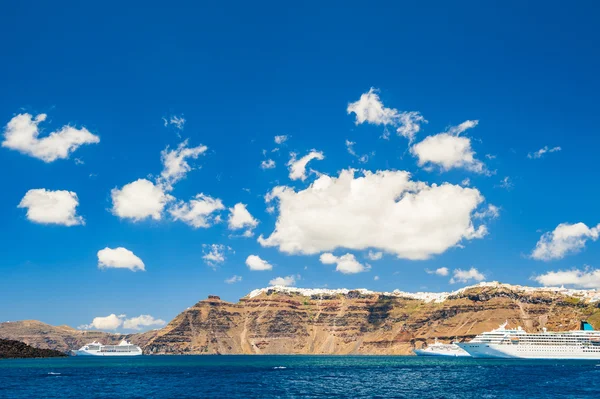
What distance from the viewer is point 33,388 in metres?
115

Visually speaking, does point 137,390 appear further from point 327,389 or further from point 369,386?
point 369,386

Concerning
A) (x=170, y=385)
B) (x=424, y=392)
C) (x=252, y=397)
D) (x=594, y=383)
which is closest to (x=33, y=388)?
(x=170, y=385)

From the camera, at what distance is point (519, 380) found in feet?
422

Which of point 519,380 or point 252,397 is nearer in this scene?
point 252,397

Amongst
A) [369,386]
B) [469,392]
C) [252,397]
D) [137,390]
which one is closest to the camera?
[252,397]

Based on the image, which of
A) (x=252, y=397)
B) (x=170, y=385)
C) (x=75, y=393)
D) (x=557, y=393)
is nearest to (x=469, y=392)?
(x=557, y=393)

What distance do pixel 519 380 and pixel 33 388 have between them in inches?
4208

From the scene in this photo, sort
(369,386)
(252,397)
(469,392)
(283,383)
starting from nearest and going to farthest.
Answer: (252,397), (469,392), (369,386), (283,383)

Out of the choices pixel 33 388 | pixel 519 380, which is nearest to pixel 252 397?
pixel 33 388

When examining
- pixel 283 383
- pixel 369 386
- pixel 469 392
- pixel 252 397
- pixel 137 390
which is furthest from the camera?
pixel 283 383

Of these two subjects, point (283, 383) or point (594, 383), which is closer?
point (594, 383)

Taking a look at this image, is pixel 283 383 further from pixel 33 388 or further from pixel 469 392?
pixel 33 388

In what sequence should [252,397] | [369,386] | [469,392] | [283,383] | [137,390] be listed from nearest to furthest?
1. [252,397]
2. [469,392]
3. [137,390]
4. [369,386]
5. [283,383]

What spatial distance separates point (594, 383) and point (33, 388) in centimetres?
11776
